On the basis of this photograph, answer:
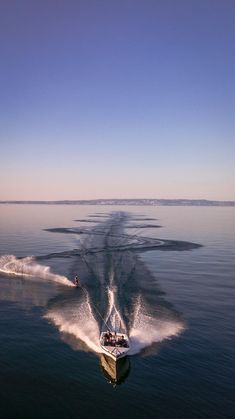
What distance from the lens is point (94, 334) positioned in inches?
1745

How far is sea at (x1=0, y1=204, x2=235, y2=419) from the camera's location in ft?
102

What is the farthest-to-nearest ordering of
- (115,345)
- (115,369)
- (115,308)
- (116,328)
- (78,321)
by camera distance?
(115,308) < (78,321) < (116,328) < (115,345) < (115,369)

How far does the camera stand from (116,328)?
46.4 metres

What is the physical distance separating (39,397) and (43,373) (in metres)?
4.32

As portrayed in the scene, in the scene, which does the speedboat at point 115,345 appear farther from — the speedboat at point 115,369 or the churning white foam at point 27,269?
the churning white foam at point 27,269

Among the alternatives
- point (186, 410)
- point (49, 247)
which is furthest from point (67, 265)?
point (186, 410)

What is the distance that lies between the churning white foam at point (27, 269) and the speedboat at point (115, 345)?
2607cm

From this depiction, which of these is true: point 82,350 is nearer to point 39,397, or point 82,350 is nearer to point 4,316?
point 39,397

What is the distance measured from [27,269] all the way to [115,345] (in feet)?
138

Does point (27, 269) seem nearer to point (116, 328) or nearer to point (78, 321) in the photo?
point (78, 321)

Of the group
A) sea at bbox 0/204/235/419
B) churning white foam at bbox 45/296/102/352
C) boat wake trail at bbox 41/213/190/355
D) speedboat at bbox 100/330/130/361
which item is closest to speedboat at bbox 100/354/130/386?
sea at bbox 0/204/235/419

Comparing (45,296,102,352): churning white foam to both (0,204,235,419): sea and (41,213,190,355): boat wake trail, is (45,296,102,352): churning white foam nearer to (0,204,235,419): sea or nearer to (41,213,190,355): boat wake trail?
(41,213,190,355): boat wake trail

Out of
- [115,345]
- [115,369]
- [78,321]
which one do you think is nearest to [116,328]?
[78,321]

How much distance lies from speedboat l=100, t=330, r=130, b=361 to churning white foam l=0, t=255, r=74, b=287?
85.5ft
